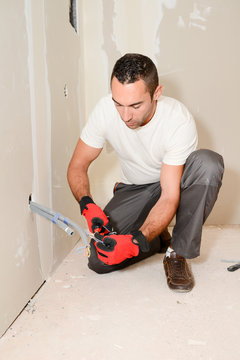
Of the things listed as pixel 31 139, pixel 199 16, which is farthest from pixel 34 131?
pixel 199 16

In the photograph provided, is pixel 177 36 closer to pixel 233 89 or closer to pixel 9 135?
pixel 233 89

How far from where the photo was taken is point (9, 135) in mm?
1134

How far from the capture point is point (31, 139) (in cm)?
133

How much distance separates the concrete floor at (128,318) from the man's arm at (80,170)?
0.42 meters

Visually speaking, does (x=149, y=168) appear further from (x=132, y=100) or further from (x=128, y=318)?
(x=128, y=318)

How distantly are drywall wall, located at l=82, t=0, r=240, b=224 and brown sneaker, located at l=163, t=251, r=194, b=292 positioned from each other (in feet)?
3.27

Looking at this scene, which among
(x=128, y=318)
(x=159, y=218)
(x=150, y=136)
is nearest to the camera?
(x=128, y=318)

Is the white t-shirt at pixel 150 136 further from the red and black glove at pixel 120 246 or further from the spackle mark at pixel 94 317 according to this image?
the spackle mark at pixel 94 317

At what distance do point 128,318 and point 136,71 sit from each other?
38.2 inches

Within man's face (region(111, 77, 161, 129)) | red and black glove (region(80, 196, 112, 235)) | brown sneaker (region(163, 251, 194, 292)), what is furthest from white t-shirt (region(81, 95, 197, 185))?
brown sneaker (region(163, 251, 194, 292))

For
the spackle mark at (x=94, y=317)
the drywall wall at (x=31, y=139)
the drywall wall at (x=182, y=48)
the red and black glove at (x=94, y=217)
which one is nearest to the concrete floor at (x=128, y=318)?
the spackle mark at (x=94, y=317)

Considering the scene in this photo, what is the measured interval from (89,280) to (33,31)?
113 cm

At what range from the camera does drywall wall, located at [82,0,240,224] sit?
2.21m

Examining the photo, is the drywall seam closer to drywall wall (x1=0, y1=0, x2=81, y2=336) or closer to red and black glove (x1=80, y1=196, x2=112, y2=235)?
drywall wall (x1=0, y1=0, x2=81, y2=336)
